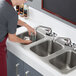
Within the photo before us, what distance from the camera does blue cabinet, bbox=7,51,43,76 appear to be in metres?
2.59

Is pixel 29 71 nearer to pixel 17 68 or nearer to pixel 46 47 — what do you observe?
pixel 17 68

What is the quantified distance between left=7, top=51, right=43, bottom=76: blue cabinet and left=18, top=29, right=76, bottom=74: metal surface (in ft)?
0.55

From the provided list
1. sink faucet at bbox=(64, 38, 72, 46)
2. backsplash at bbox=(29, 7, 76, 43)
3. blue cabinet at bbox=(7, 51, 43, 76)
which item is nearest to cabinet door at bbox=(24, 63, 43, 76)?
blue cabinet at bbox=(7, 51, 43, 76)

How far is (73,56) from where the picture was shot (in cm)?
265

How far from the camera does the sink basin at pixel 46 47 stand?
110 inches

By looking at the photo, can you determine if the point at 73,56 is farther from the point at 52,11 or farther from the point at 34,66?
the point at 52,11

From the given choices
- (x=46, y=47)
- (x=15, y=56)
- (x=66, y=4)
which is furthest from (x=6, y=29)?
(x=66, y=4)

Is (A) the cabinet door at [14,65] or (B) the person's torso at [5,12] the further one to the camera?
(A) the cabinet door at [14,65]

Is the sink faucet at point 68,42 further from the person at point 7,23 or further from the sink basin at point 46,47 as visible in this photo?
the person at point 7,23

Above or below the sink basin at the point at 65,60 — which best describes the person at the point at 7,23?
above

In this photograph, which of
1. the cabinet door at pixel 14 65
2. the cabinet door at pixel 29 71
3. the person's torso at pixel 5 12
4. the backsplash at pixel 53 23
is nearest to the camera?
the person's torso at pixel 5 12

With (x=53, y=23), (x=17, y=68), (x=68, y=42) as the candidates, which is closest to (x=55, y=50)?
(x=68, y=42)

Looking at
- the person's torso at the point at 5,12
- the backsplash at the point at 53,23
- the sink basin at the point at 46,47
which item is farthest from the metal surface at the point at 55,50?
the person's torso at the point at 5,12

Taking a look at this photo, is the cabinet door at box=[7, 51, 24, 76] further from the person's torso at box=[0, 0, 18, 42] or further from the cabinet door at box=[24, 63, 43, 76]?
the person's torso at box=[0, 0, 18, 42]
